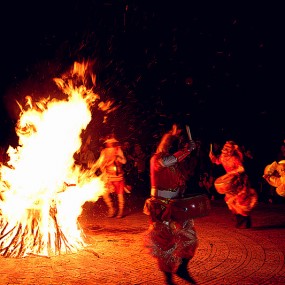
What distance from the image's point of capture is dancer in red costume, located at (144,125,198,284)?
556cm

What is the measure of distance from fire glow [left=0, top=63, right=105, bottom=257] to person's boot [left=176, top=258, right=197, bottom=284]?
6.50 feet

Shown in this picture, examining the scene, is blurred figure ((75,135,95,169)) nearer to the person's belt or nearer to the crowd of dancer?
the crowd of dancer

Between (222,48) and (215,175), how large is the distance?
9147 mm

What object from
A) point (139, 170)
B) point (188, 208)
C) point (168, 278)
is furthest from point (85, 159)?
point (168, 278)

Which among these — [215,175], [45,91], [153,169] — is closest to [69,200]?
[153,169]

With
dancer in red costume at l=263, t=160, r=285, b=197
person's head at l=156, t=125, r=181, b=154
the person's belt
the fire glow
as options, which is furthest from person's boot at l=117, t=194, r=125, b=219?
person's head at l=156, t=125, r=181, b=154

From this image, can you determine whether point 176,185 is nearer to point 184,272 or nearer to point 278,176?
point 184,272

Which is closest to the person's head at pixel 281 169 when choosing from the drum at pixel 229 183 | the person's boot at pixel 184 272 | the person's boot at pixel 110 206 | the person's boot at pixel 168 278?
the drum at pixel 229 183

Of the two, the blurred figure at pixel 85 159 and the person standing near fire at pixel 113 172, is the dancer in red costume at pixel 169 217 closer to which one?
the person standing near fire at pixel 113 172

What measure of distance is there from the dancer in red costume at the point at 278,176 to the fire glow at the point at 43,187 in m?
4.82

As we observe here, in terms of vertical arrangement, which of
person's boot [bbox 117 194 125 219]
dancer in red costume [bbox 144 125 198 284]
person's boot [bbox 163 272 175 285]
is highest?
person's boot [bbox 117 194 125 219]

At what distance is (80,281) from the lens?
16.7 ft

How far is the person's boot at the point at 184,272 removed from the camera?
5109mm

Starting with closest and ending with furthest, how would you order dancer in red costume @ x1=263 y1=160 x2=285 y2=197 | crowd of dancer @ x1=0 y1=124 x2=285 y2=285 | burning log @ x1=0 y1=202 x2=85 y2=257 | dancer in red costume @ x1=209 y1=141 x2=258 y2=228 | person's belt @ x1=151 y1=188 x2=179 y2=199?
crowd of dancer @ x1=0 y1=124 x2=285 y2=285 → person's belt @ x1=151 y1=188 x2=179 y2=199 → burning log @ x1=0 y1=202 x2=85 y2=257 → dancer in red costume @ x1=209 y1=141 x2=258 y2=228 → dancer in red costume @ x1=263 y1=160 x2=285 y2=197
